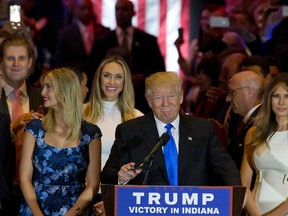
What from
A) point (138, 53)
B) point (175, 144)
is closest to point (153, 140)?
point (175, 144)

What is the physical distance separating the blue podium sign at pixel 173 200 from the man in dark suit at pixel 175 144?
1.48 feet

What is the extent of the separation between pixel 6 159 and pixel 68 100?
729 millimetres

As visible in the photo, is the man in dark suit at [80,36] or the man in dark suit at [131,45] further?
the man in dark suit at [80,36]

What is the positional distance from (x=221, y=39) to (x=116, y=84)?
3029 mm

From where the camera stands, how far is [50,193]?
5.41 meters

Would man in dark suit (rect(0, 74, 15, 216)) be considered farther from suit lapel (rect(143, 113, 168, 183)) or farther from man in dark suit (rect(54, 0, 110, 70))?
man in dark suit (rect(54, 0, 110, 70))

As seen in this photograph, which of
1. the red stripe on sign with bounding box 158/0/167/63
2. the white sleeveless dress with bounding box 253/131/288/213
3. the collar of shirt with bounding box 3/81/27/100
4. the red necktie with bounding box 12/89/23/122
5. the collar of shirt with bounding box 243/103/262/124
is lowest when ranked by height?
the white sleeveless dress with bounding box 253/131/288/213

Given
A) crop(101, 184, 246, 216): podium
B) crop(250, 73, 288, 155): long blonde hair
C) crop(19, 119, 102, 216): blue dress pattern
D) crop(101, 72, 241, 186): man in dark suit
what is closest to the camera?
crop(101, 184, 246, 216): podium

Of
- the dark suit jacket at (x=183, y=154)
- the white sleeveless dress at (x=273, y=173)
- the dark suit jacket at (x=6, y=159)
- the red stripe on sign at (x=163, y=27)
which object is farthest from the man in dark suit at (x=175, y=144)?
the red stripe on sign at (x=163, y=27)

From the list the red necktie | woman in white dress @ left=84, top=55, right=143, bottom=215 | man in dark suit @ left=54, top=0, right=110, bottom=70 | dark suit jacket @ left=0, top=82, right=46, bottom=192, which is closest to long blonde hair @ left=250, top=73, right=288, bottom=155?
woman in white dress @ left=84, top=55, right=143, bottom=215

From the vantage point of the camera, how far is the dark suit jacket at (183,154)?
A: 16.6 feet

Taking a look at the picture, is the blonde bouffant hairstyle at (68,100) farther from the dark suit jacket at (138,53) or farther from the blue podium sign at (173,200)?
the dark suit jacket at (138,53)

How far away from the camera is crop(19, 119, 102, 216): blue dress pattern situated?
5387mm

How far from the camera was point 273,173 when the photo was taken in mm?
5531
